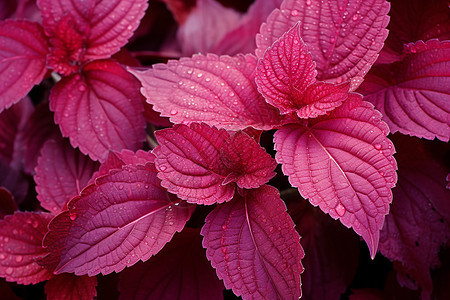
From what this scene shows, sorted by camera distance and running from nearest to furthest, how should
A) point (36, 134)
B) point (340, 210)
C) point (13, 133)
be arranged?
point (340, 210) → point (36, 134) → point (13, 133)

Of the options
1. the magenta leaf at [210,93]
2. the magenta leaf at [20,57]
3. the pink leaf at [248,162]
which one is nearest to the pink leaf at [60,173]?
the magenta leaf at [20,57]

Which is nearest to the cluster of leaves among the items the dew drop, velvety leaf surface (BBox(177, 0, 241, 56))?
the dew drop

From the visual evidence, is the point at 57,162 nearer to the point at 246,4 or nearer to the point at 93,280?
the point at 93,280

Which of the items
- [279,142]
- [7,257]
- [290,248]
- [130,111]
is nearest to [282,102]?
[279,142]

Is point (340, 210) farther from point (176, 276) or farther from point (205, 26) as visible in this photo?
point (205, 26)

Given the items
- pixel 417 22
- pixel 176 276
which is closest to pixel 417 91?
pixel 417 22

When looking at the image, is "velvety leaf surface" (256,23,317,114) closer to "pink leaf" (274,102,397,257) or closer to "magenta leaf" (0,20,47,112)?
"pink leaf" (274,102,397,257)

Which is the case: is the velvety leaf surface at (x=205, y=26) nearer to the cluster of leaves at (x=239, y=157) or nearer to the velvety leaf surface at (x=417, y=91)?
the cluster of leaves at (x=239, y=157)
